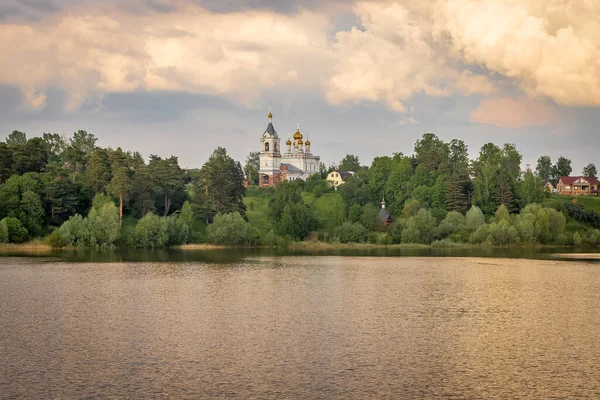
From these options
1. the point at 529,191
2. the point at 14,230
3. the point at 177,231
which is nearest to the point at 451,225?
the point at 529,191

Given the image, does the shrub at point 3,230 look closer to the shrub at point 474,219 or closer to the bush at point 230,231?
the bush at point 230,231

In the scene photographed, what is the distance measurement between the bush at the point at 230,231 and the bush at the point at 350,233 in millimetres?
14452

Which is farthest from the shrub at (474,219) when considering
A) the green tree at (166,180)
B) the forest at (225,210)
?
the green tree at (166,180)

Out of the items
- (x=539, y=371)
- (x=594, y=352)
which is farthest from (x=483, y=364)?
(x=594, y=352)

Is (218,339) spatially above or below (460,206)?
below

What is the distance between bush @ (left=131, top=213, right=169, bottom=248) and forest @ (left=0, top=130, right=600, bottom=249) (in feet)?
0.47

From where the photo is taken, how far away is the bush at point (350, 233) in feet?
345

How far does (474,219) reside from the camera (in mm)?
107000

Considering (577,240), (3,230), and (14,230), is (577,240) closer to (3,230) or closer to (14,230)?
(14,230)

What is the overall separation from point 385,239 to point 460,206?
66.5ft

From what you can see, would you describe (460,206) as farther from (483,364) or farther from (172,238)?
(483,364)

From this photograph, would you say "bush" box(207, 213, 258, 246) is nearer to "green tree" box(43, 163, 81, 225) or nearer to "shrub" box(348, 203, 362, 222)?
"shrub" box(348, 203, 362, 222)

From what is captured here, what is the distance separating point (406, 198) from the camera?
426 ft

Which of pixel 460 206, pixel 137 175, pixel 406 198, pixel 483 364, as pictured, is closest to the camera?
pixel 483 364
